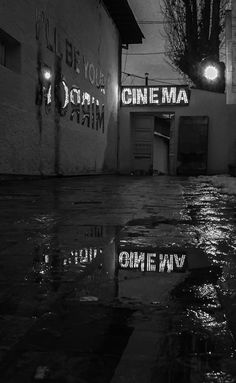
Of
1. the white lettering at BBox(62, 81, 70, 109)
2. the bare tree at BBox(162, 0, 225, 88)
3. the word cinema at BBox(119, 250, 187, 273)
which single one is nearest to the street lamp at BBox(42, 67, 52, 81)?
the white lettering at BBox(62, 81, 70, 109)

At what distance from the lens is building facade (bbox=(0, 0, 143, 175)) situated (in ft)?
30.5

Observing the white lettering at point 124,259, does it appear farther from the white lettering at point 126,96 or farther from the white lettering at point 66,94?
the white lettering at point 126,96

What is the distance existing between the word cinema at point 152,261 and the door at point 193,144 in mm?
16944

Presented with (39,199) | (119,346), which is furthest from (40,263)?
(39,199)

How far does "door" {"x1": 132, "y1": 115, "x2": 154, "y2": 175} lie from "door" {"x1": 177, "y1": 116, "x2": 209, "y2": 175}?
1.62 metres

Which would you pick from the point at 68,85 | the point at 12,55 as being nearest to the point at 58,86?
the point at 68,85

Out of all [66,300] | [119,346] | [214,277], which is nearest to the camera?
[119,346]

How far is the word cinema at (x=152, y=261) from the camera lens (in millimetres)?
2053

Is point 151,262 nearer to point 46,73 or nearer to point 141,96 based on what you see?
point 46,73

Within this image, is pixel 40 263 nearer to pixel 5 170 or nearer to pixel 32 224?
pixel 32 224

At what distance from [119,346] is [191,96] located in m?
18.9

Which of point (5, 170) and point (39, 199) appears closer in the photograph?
point (39, 199)

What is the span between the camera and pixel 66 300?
157 cm

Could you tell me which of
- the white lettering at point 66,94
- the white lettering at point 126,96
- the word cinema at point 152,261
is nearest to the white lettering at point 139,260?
the word cinema at point 152,261
